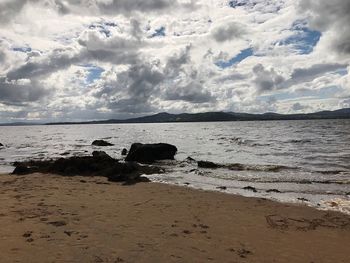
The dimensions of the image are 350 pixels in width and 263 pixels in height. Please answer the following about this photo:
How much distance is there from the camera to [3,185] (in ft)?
59.7

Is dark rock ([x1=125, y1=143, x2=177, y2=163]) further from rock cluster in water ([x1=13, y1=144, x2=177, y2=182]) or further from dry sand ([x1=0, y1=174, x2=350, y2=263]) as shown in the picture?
dry sand ([x1=0, y1=174, x2=350, y2=263])

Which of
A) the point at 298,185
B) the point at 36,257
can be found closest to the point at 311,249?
the point at 36,257

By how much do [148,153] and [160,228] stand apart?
23901 millimetres

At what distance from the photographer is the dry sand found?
27.7ft

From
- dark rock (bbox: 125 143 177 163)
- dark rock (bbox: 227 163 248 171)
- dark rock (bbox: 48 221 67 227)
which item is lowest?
dark rock (bbox: 227 163 248 171)

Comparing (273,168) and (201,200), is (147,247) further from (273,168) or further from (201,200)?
(273,168)

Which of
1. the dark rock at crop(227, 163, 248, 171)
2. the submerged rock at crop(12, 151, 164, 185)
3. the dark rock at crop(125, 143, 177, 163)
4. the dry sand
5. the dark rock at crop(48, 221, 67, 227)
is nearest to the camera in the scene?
the dry sand

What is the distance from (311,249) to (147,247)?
4362mm

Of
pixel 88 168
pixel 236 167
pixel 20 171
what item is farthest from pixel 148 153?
pixel 20 171

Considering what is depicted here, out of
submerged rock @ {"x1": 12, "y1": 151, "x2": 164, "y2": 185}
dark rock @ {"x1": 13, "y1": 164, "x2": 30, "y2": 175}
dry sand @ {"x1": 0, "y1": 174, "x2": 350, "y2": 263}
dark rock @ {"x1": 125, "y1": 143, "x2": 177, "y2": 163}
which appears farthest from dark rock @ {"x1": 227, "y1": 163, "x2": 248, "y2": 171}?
dark rock @ {"x1": 13, "y1": 164, "x2": 30, "y2": 175}

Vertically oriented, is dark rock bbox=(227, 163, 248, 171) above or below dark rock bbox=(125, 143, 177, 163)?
below

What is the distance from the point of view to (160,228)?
34.7ft

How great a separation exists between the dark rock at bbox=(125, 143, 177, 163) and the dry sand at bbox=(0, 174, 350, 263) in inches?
689

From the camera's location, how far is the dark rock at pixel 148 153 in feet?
112
